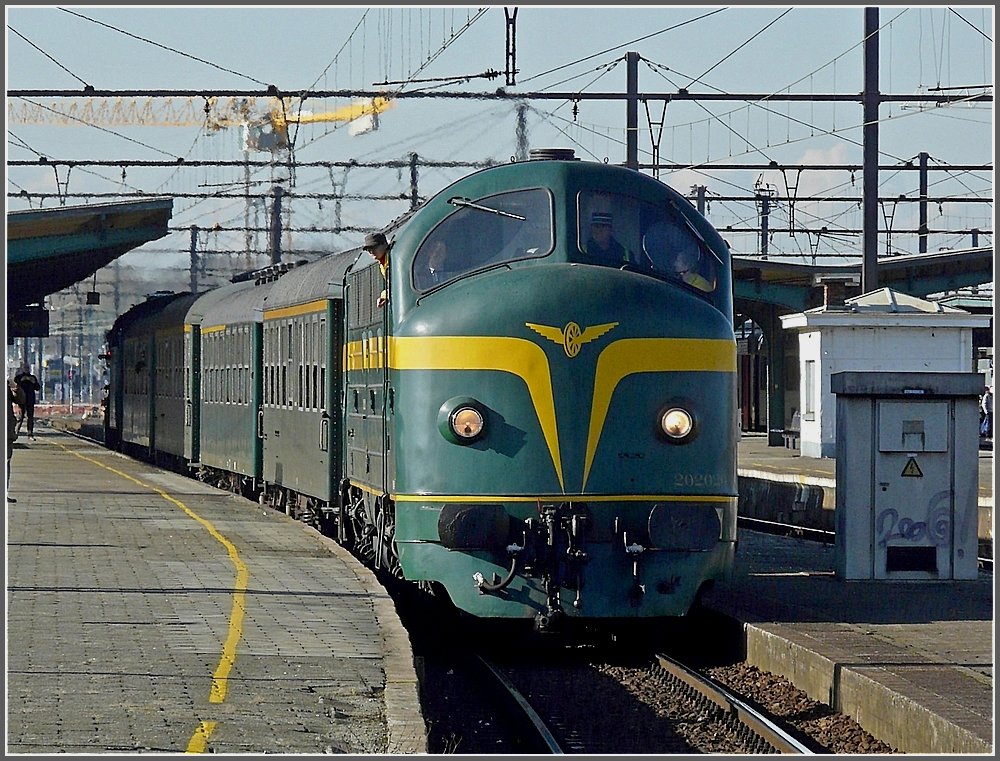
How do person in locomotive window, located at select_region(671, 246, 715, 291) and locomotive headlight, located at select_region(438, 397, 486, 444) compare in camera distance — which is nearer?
locomotive headlight, located at select_region(438, 397, 486, 444)

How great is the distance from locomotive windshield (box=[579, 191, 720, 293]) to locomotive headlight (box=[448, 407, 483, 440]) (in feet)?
4.64

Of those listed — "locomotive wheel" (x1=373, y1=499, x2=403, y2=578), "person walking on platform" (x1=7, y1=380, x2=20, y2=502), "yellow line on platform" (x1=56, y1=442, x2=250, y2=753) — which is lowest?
"yellow line on platform" (x1=56, y1=442, x2=250, y2=753)

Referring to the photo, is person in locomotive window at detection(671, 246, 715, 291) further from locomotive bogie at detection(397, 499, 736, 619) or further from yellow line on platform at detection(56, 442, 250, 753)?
yellow line on platform at detection(56, 442, 250, 753)

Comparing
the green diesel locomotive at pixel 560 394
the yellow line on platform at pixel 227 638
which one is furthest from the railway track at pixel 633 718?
the yellow line on platform at pixel 227 638

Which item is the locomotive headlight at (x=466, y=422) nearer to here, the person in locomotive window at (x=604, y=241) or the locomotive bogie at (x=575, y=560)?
the locomotive bogie at (x=575, y=560)

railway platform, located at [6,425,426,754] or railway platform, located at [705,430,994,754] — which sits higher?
railway platform, located at [6,425,426,754]

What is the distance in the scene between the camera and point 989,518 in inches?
775

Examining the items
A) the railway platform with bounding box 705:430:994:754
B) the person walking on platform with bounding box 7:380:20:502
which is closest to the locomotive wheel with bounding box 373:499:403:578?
the railway platform with bounding box 705:430:994:754

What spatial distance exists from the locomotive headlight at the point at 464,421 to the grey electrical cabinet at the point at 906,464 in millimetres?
4594

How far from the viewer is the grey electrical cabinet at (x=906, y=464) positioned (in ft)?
48.3

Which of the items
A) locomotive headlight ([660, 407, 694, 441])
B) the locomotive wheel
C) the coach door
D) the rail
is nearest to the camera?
the rail

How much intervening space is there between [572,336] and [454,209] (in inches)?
56.8

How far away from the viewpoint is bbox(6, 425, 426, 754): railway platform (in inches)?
317

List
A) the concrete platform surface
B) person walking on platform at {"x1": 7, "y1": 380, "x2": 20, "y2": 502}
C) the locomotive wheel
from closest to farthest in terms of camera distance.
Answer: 1. the concrete platform surface
2. the locomotive wheel
3. person walking on platform at {"x1": 7, "y1": 380, "x2": 20, "y2": 502}
